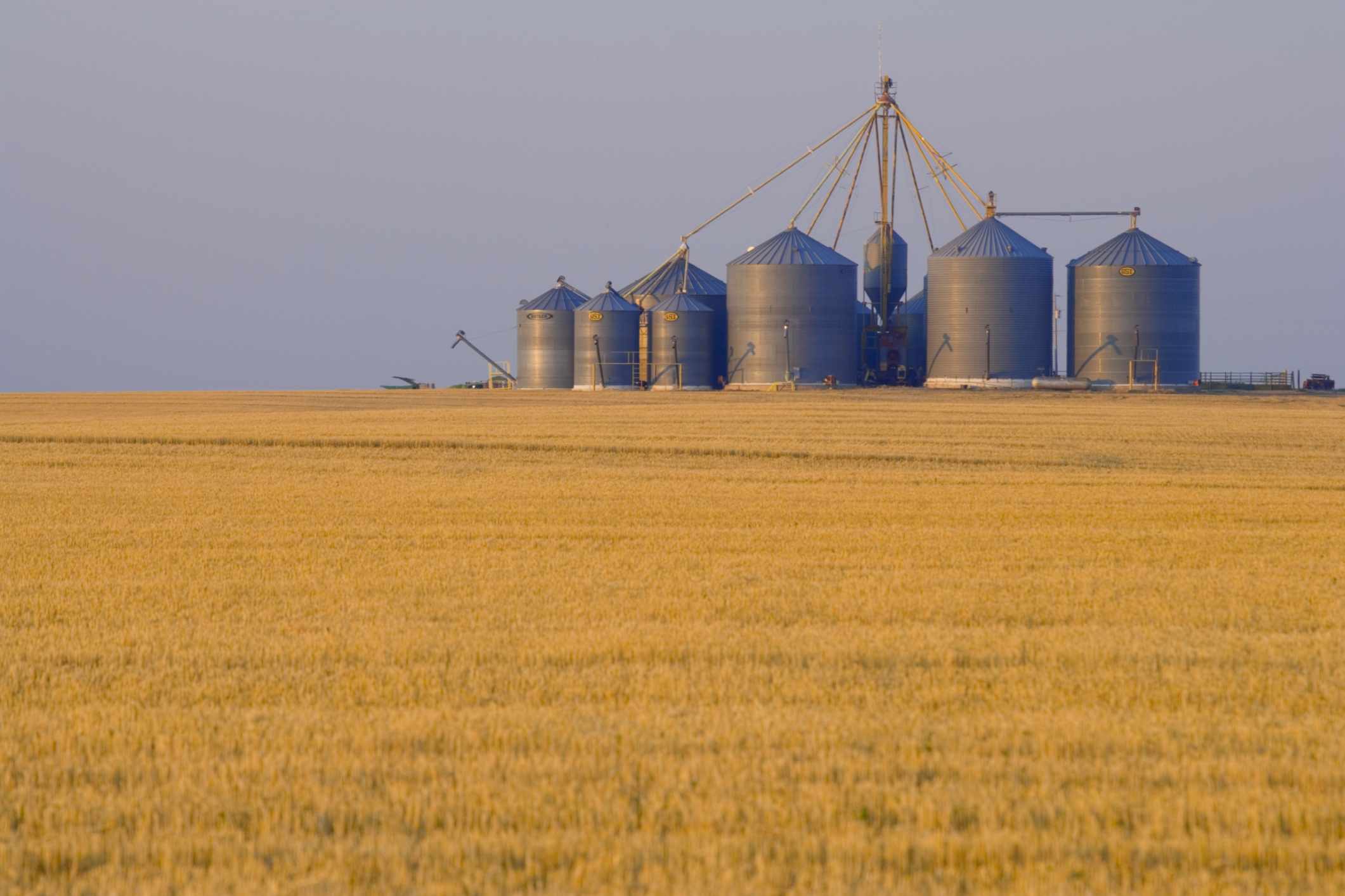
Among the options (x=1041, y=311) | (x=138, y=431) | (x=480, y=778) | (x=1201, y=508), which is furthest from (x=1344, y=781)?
(x=1041, y=311)

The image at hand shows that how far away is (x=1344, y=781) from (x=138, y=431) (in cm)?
4149

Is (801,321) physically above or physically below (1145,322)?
above

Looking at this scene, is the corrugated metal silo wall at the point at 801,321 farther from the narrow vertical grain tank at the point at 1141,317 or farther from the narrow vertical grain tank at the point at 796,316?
the narrow vertical grain tank at the point at 1141,317

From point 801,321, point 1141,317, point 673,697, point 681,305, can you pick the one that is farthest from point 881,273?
point 673,697

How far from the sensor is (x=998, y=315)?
75750 mm

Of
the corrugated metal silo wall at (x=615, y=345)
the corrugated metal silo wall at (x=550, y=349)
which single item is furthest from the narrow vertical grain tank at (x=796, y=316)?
the corrugated metal silo wall at (x=550, y=349)

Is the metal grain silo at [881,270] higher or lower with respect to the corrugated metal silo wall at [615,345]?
higher

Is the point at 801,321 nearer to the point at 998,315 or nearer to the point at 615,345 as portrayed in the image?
the point at 998,315

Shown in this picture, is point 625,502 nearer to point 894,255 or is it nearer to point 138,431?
point 138,431

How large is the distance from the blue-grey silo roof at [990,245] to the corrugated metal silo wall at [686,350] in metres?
14.5

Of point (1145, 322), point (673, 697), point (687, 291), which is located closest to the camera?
point (673, 697)

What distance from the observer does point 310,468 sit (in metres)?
34.3

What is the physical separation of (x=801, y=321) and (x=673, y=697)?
229 feet

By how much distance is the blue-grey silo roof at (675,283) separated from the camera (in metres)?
91.3
